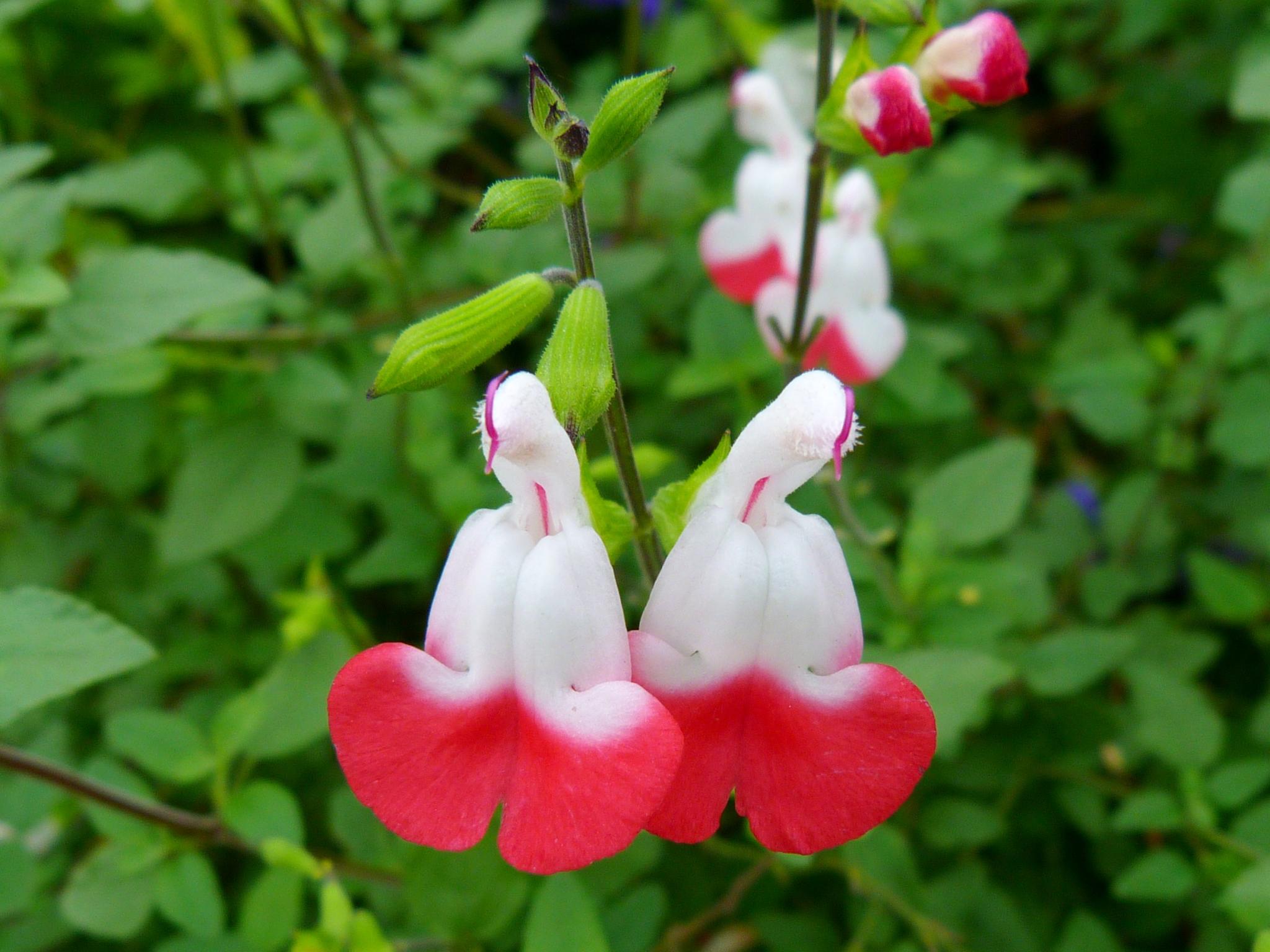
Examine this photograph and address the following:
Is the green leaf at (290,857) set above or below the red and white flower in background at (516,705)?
below

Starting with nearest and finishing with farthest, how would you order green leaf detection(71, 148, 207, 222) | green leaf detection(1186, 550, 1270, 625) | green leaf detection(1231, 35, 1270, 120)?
green leaf detection(1231, 35, 1270, 120) < green leaf detection(1186, 550, 1270, 625) < green leaf detection(71, 148, 207, 222)

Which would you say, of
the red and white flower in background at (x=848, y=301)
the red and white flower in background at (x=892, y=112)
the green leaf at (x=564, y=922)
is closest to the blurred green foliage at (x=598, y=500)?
the green leaf at (x=564, y=922)

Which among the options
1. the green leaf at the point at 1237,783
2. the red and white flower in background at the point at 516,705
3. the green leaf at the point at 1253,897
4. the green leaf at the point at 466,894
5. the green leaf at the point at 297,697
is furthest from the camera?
the green leaf at the point at 1237,783

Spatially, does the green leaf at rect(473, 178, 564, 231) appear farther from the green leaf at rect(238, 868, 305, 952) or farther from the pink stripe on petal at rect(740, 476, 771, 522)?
the green leaf at rect(238, 868, 305, 952)

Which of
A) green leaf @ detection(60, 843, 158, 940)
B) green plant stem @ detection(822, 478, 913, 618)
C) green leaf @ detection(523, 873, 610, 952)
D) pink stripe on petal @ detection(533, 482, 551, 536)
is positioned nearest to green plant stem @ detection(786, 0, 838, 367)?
green plant stem @ detection(822, 478, 913, 618)

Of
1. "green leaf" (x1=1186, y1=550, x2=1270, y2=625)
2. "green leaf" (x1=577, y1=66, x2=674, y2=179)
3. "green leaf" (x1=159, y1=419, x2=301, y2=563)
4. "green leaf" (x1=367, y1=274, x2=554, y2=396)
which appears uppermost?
"green leaf" (x1=577, y1=66, x2=674, y2=179)

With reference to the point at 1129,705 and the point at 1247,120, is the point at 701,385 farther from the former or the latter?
the point at 1247,120

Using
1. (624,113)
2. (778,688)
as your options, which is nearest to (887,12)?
(624,113)

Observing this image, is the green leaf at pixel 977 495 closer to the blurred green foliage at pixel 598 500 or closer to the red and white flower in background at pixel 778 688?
the blurred green foliage at pixel 598 500
